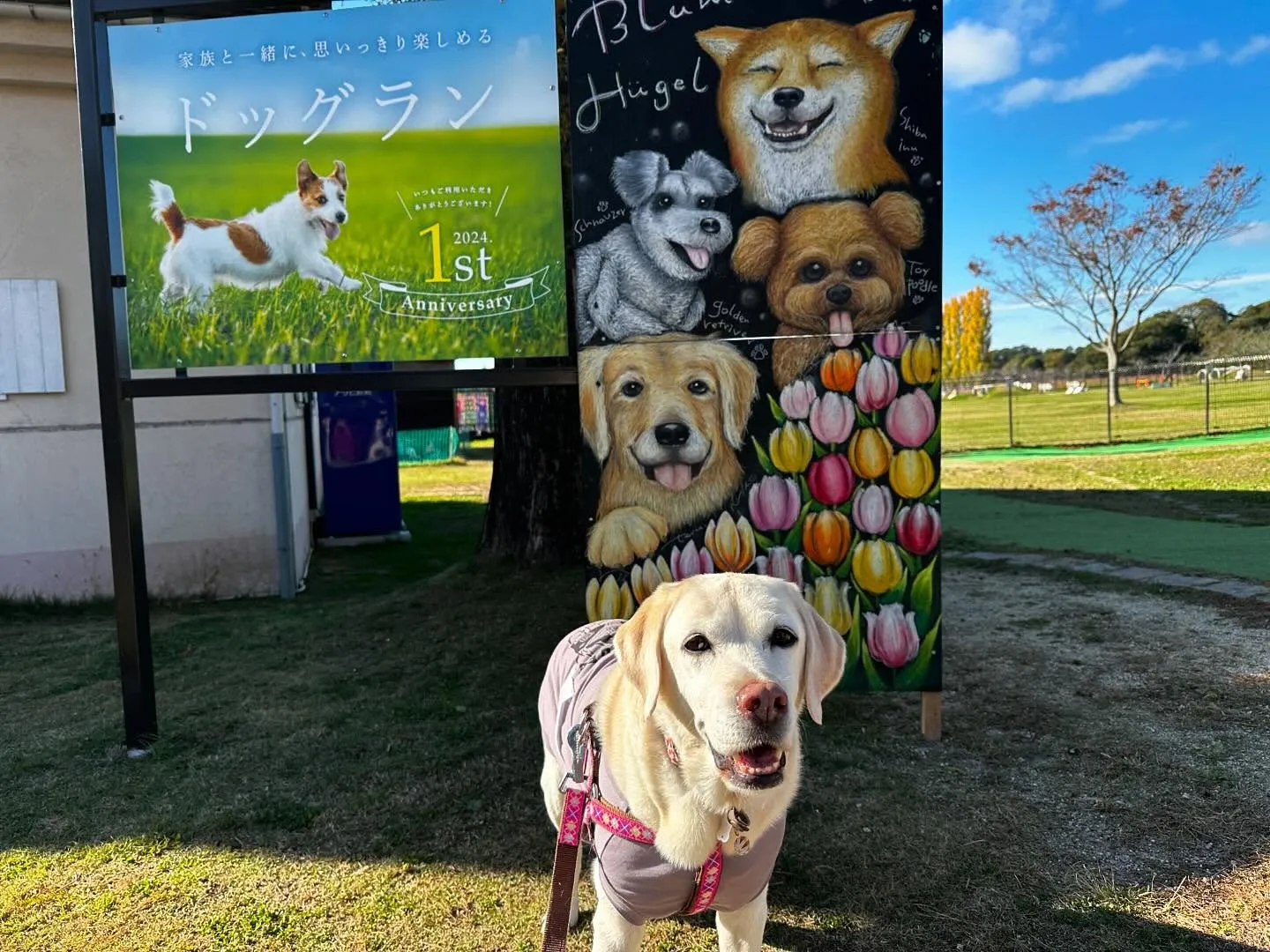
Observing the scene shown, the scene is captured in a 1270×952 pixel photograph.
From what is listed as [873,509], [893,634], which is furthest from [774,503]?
[893,634]

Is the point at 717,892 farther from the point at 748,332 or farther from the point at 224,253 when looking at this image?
the point at 224,253

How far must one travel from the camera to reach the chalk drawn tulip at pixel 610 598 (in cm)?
398

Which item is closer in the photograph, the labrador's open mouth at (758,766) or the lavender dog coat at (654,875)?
the labrador's open mouth at (758,766)

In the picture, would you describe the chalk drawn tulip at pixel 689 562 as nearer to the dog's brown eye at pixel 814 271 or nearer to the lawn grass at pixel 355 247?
the lawn grass at pixel 355 247

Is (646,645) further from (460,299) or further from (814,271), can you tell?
(460,299)

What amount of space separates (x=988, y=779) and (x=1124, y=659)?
2.05 m

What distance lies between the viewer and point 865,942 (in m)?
2.62

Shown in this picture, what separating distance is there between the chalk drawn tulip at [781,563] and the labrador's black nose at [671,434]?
0.67 metres

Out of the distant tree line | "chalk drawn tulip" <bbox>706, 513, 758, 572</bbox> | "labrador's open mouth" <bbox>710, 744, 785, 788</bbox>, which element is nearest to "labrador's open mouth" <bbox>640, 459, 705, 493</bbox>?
"chalk drawn tulip" <bbox>706, 513, 758, 572</bbox>

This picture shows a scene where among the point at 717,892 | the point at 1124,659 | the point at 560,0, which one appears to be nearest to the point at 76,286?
the point at 560,0

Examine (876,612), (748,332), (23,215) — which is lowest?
(876,612)

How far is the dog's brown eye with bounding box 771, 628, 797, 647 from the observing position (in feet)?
6.41

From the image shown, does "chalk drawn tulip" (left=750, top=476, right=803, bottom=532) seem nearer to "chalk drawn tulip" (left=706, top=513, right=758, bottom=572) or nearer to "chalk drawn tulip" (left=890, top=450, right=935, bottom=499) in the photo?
"chalk drawn tulip" (left=706, top=513, right=758, bottom=572)

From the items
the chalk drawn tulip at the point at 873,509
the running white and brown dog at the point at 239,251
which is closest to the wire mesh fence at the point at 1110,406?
the chalk drawn tulip at the point at 873,509
